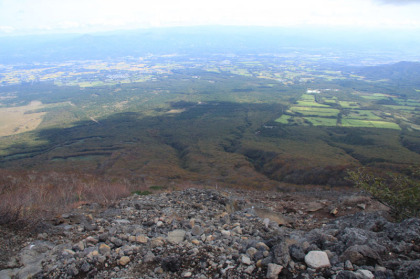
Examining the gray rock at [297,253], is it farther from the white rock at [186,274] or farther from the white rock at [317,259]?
the white rock at [186,274]

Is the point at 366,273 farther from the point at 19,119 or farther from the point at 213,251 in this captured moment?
the point at 19,119

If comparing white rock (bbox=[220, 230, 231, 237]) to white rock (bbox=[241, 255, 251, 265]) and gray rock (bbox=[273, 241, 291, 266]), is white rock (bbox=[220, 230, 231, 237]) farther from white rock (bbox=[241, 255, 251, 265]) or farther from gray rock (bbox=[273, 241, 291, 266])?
gray rock (bbox=[273, 241, 291, 266])

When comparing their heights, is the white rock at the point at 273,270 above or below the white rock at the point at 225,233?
above

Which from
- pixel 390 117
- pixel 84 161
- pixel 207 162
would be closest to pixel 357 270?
pixel 207 162

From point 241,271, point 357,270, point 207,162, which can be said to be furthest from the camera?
point 207,162

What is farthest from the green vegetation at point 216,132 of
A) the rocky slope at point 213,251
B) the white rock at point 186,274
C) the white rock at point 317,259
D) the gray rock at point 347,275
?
the gray rock at point 347,275

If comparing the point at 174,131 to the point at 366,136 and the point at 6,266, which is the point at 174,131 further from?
the point at 6,266

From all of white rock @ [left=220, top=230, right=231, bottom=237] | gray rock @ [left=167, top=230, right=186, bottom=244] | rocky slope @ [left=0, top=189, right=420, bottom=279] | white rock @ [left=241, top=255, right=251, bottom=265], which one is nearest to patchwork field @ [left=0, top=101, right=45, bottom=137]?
rocky slope @ [left=0, top=189, right=420, bottom=279]
